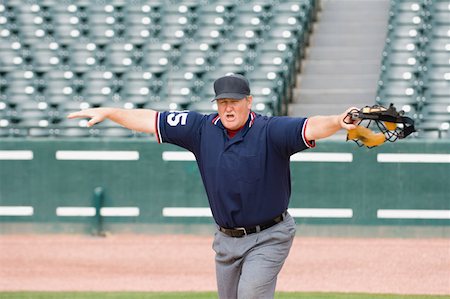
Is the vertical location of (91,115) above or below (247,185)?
above

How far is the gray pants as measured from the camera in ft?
20.0

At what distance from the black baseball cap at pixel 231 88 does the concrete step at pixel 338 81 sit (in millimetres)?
11465

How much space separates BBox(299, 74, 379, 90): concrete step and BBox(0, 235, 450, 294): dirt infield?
14.9ft

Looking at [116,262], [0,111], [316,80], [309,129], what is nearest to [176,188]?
[116,262]

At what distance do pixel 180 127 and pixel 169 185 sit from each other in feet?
24.4

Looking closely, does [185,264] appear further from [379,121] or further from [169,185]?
[379,121]

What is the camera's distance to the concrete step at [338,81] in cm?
1744

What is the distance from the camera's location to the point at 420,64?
16266 mm

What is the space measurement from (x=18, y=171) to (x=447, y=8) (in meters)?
8.04

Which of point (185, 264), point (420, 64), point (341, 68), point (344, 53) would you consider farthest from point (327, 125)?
point (344, 53)

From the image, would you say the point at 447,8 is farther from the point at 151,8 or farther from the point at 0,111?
the point at 0,111

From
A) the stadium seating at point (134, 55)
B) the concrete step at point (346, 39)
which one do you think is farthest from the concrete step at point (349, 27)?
the stadium seating at point (134, 55)

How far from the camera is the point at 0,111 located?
15.8 meters

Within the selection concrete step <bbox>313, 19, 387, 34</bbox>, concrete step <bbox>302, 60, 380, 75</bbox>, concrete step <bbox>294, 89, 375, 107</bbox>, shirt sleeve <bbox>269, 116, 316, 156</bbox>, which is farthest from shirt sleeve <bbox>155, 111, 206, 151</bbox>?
concrete step <bbox>313, 19, 387, 34</bbox>
